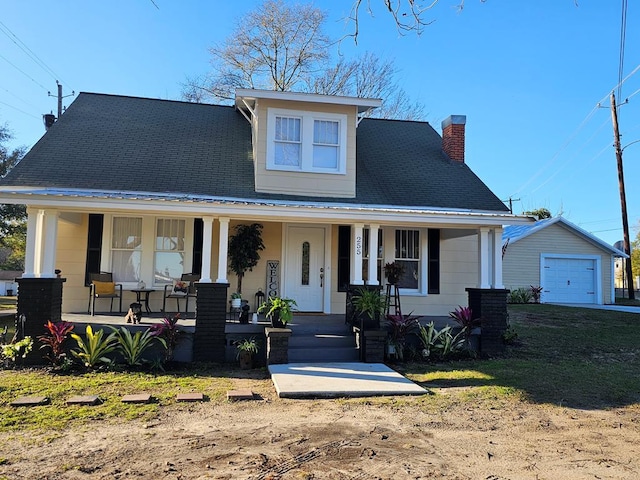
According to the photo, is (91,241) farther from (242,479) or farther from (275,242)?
(242,479)

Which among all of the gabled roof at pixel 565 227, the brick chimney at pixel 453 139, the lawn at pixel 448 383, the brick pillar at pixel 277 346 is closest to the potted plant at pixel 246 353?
the lawn at pixel 448 383

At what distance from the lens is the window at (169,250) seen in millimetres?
10047

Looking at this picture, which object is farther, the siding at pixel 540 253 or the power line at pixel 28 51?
the siding at pixel 540 253

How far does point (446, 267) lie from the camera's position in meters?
11.0

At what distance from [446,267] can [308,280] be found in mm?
3305

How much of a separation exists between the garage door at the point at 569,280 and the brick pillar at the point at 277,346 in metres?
15.8

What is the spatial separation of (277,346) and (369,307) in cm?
168

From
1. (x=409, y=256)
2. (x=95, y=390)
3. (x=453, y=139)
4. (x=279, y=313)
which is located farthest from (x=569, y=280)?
(x=95, y=390)

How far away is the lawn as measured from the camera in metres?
5.16

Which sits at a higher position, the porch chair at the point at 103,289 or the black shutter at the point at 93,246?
the black shutter at the point at 93,246

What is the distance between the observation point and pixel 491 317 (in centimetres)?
883

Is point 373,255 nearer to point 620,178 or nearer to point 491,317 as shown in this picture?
point 491,317

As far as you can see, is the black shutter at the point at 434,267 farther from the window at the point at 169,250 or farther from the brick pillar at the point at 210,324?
the window at the point at 169,250

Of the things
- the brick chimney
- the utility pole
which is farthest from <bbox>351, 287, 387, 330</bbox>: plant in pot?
the utility pole
